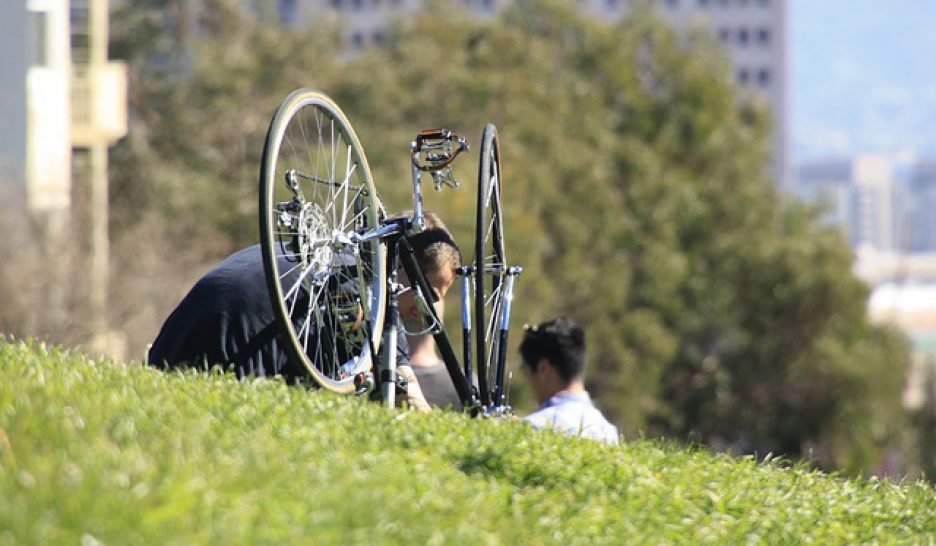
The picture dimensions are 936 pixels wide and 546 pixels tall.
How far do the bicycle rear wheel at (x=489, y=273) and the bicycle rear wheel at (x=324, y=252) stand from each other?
0.37m

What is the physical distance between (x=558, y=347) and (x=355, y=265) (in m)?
2.43

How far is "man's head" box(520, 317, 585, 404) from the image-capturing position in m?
8.41

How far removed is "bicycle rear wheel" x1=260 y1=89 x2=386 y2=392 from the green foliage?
86.2 ft

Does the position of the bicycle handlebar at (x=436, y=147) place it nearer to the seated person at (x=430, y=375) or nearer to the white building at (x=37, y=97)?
the seated person at (x=430, y=375)

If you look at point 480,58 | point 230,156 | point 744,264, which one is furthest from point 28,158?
point 744,264

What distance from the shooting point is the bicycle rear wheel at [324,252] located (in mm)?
5668

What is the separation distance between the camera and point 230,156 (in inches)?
1534

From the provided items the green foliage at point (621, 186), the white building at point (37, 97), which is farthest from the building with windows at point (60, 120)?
the green foliage at point (621, 186)

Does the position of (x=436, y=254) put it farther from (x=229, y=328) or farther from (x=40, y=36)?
(x=40, y=36)

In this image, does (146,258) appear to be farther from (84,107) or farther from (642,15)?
(642,15)

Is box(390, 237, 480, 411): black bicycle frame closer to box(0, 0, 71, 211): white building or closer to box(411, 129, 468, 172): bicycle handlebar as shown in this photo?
box(411, 129, 468, 172): bicycle handlebar

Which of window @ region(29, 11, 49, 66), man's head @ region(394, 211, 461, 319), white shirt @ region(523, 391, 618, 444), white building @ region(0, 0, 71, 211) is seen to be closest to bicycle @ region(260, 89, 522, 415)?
man's head @ region(394, 211, 461, 319)

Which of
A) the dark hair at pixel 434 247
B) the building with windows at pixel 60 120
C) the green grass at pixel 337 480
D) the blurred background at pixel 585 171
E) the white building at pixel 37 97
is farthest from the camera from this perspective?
the blurred background at pixel 585 171

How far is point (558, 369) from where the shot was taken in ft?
27.6
